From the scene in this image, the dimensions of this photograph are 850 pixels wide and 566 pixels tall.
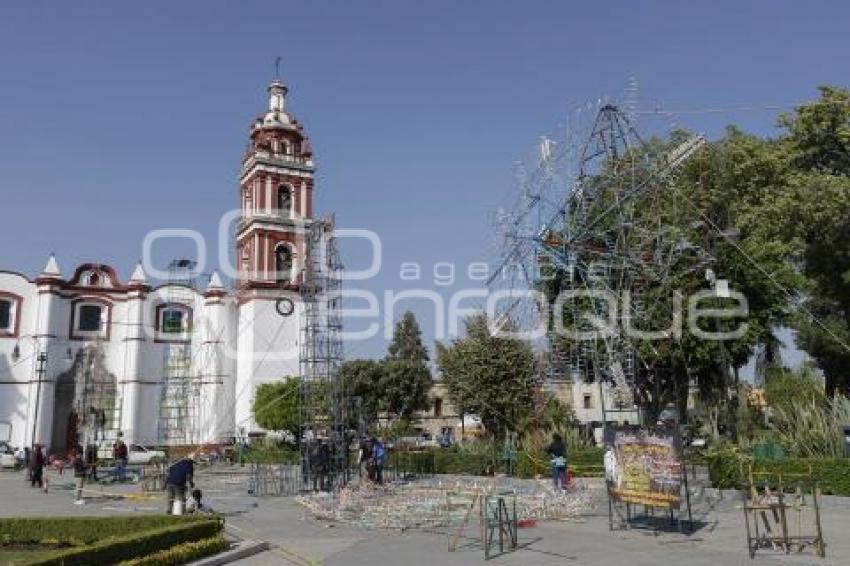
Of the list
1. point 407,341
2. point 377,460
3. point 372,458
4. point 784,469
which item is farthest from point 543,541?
point 407,341

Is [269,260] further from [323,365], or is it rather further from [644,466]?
[644,466]

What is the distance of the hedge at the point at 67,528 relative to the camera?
14329 millimetres

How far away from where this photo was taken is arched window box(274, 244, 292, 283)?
2165 inches

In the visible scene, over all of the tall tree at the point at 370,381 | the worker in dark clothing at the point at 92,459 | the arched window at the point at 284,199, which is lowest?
the worker in dark clothing at the point at 92,459

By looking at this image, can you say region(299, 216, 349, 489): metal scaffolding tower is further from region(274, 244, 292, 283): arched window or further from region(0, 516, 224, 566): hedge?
region(274, 244, 292, 283): arched window

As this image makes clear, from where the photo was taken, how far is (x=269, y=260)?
54500 millimetres

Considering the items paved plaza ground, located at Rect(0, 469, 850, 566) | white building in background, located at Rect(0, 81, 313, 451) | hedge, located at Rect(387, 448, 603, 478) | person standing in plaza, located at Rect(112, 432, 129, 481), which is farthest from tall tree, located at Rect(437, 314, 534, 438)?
paved plaza ground, located at Rect(0, 469, 850, 566)

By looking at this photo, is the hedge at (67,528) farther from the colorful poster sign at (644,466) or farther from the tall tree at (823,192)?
the tall tree at (823,192)

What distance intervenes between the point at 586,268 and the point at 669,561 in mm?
9624

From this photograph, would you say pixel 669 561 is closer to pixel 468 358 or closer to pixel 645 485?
pixel 645 485

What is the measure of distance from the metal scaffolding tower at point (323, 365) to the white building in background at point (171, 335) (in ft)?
75.0

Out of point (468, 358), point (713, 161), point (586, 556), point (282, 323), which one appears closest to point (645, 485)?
point (586, 556)

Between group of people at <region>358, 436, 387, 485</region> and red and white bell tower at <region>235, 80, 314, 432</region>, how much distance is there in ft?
92.8

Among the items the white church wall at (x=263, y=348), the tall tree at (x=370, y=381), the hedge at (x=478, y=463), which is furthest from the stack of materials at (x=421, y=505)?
the tall tree at (x=370, y=381)
